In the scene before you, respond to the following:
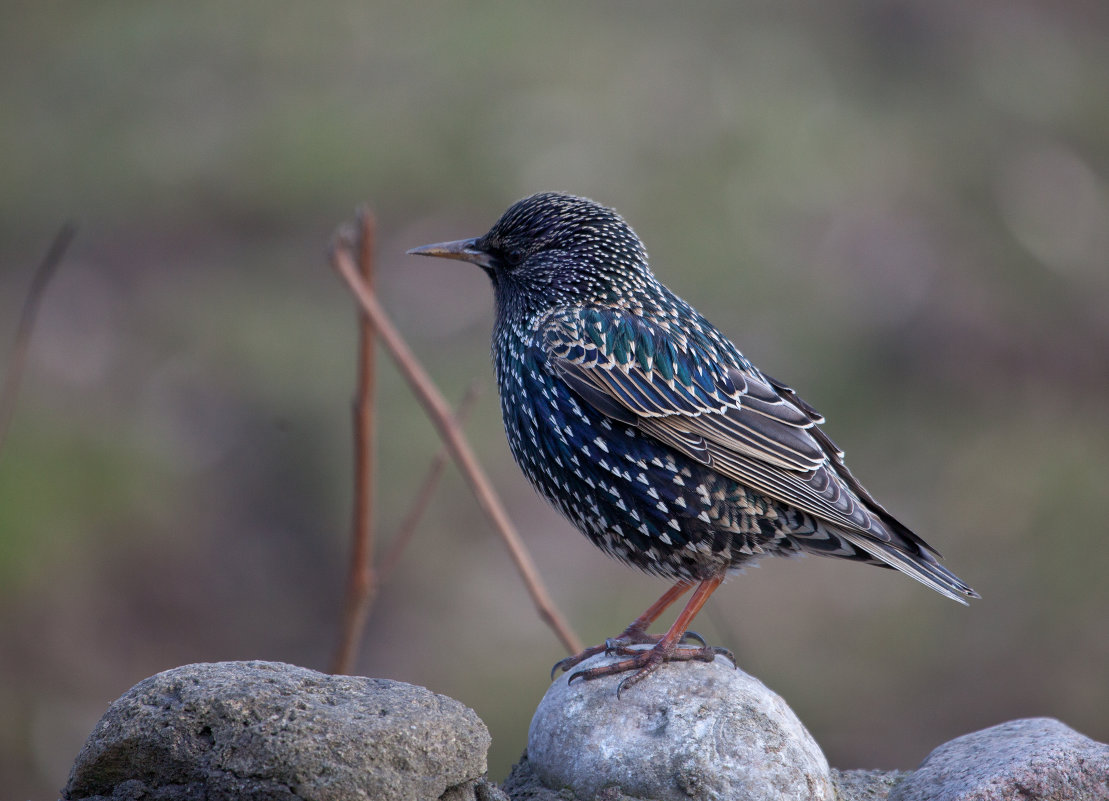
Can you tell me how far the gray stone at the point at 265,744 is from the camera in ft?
9.76

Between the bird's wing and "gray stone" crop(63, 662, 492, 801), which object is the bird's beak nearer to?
the bird's wing

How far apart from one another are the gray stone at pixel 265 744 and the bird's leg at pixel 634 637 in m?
1.23

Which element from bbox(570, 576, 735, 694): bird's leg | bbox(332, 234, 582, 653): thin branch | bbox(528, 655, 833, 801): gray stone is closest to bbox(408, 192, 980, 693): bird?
bbox(570, 576, 735, 694): bird's leg

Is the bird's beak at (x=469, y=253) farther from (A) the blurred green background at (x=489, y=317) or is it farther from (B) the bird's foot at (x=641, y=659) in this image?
(A) the blurred green background at (x=489, y=317)

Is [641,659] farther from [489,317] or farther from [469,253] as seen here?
[489,317]

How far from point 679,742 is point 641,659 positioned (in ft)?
1.58

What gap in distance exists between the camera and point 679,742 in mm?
3789

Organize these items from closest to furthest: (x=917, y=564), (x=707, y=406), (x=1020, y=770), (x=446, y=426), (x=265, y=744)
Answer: (x=265, y=744) < (x=1020, y=770) < (x=446, y=426) < (x=917, y=564) < (x=707, y=406)

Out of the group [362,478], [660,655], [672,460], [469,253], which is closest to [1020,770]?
[660,655]

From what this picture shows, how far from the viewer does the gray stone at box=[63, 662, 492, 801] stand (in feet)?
9.76

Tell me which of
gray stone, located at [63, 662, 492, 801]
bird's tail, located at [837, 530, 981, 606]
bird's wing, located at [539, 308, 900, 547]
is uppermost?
bird's wing, located at [539, 308, 900, 547]

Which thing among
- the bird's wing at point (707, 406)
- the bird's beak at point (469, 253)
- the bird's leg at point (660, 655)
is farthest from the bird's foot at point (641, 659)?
the bird's beak at point (469, 253)

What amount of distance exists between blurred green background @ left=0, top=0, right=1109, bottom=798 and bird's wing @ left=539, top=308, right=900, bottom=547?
3.51 meters

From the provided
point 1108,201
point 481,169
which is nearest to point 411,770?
point 481,169
